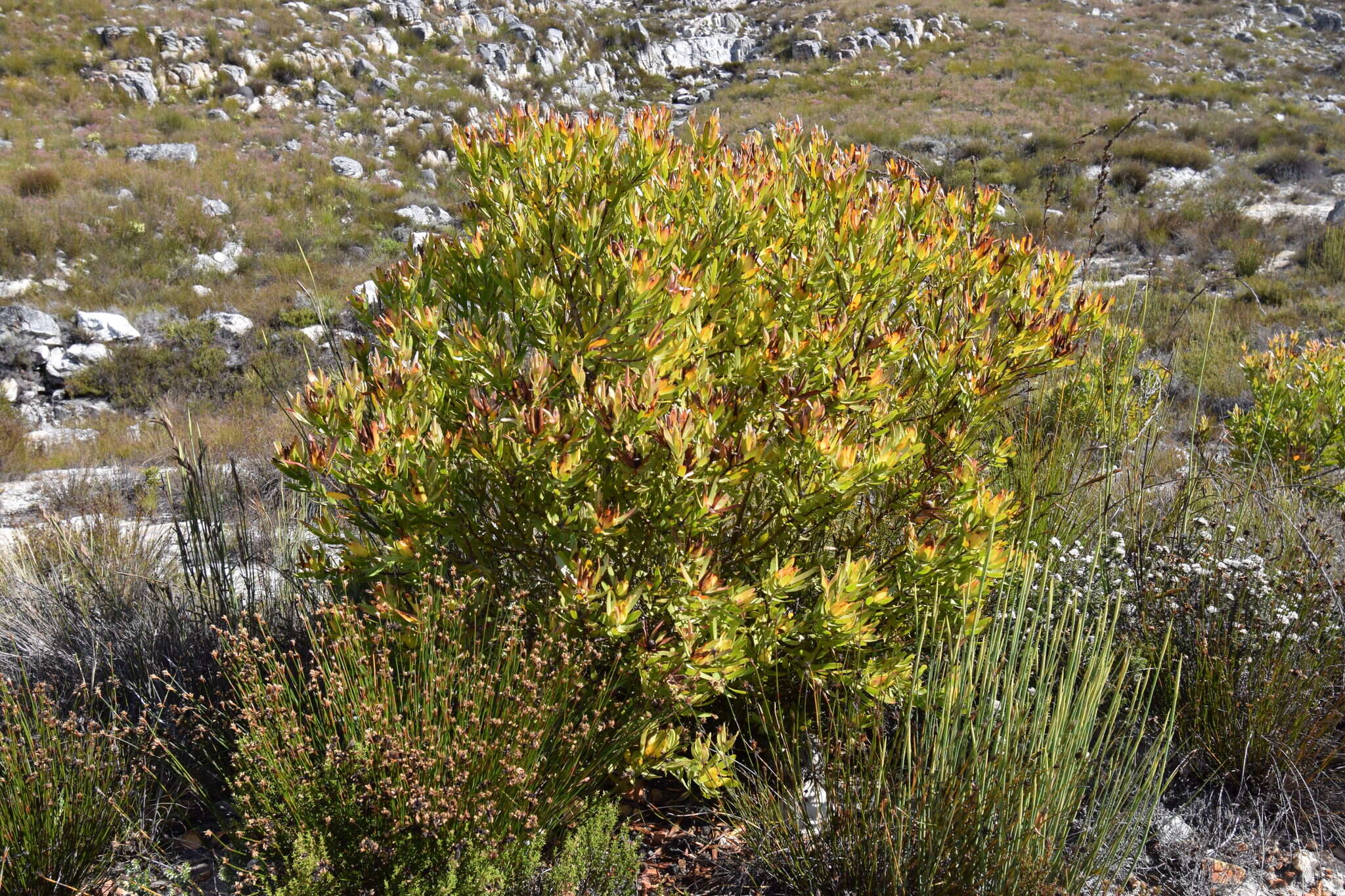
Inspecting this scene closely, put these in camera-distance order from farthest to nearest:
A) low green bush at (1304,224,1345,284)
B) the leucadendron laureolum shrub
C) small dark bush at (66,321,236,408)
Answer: low green bush at (1304,224,1345,284)
small dark bush at (66,321,236,408)
the leucadendron laureolum shrub

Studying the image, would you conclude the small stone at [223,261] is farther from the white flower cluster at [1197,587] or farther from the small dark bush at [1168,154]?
the small dark bush at [1168,154]

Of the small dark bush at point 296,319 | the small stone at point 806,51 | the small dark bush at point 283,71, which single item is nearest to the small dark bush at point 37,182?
the small dark bush at point 296,319

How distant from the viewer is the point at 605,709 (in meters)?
2.18

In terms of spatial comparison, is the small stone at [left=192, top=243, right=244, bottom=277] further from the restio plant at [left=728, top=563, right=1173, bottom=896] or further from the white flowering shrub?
the white flowering shrub

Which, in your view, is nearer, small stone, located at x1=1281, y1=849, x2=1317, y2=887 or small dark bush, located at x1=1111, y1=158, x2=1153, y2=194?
small stone, located at x1=1281, y1=849, x2=1317, y2=887

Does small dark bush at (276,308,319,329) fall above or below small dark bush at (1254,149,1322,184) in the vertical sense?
below

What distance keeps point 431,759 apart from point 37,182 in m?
14.4

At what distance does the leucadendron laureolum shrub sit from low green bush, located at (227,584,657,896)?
167 millimetres

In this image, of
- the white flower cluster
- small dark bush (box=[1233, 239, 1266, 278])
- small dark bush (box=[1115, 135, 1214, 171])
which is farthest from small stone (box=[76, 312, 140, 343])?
small dark bush (box=[1115, 135, 1214, 171])

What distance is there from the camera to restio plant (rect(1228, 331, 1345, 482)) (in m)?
4.30

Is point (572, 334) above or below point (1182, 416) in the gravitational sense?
above

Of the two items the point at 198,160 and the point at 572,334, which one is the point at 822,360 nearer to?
the point at 572,334

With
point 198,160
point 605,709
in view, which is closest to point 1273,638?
point 605,709

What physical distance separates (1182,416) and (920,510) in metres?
6.02
